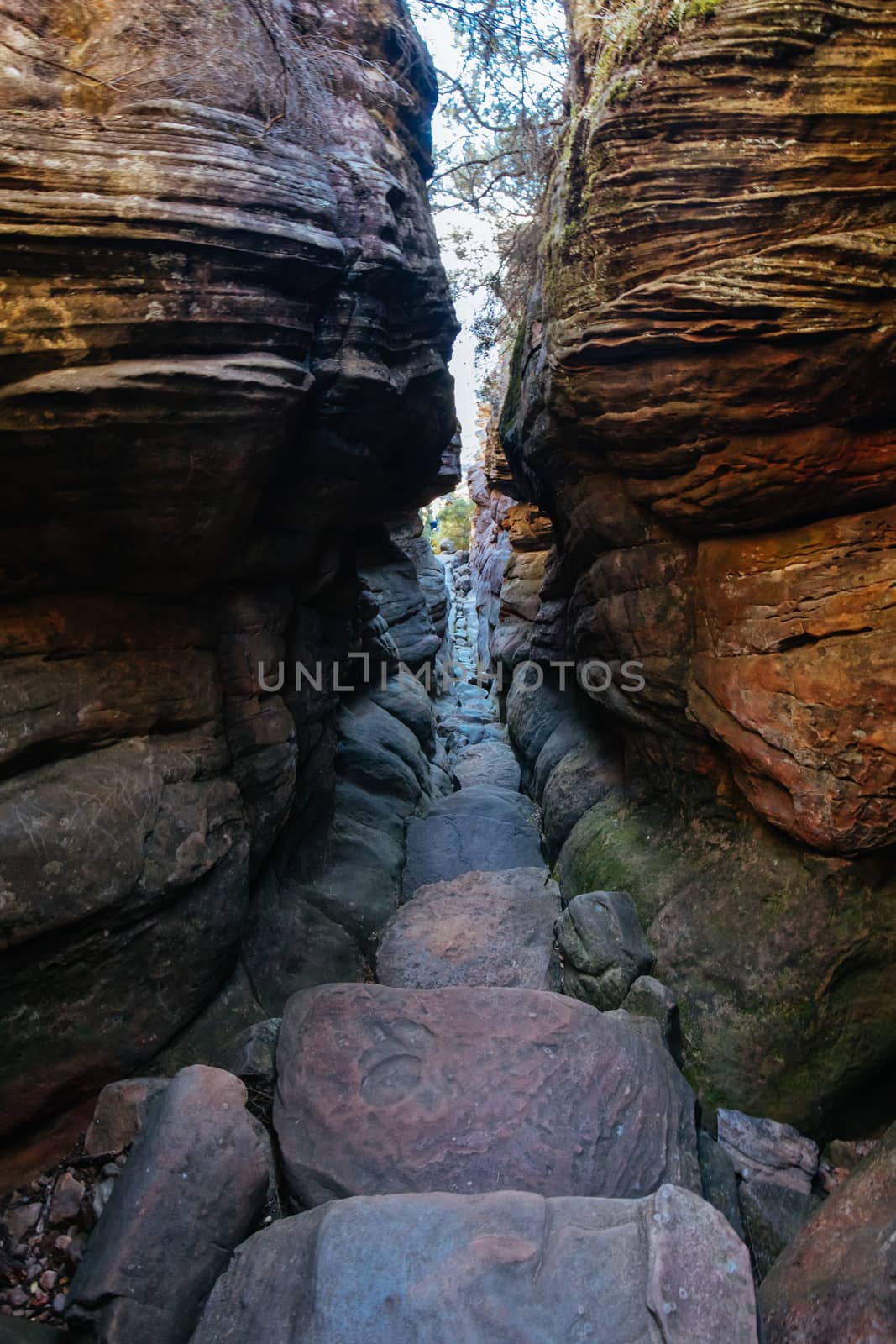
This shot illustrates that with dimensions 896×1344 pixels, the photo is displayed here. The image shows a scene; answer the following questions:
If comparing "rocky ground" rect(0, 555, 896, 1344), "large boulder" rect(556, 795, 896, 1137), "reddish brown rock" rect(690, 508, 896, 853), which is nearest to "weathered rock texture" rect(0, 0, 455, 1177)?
"rocky ground" rect(0, 555, 896, 1344)

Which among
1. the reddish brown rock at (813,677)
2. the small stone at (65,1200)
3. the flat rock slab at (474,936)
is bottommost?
the small stone at (65,1200)

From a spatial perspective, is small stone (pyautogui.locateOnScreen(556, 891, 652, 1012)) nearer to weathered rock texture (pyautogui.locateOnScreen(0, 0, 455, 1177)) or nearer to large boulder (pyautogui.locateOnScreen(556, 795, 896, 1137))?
large boulder (pyautogui.locateOnScreen(556, 795, 896, 1137))

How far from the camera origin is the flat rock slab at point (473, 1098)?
409cm

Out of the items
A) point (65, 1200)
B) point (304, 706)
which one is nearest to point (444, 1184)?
point (65, 1200)

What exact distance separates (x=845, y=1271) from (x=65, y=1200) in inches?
162

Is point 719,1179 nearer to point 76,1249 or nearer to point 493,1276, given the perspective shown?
point 493,1276

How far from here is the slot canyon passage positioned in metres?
3.47

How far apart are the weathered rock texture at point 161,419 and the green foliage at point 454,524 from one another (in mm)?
32836

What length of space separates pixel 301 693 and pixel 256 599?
1315 mm

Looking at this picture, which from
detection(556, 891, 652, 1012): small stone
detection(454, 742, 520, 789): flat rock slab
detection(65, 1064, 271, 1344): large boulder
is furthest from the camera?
detection(454, 742, 520, 789): flat rock slab

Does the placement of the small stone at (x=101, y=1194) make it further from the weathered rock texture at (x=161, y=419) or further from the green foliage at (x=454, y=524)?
the green foliage at (x=454, y=524)

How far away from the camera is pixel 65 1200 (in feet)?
13.5

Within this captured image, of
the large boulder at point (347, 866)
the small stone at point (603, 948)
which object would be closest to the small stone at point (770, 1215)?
the small stone at point (603, 948)

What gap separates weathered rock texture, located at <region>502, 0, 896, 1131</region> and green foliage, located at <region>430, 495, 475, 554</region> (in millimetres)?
32593
